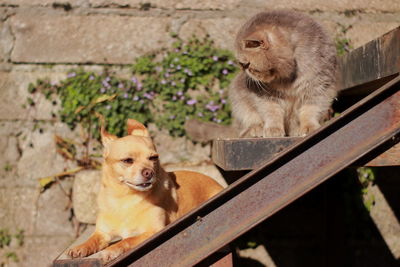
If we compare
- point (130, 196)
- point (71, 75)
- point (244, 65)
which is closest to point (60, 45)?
point (71, 75)

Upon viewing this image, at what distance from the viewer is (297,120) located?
2.70 metres

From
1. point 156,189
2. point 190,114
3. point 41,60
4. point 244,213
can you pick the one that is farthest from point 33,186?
point 244,213

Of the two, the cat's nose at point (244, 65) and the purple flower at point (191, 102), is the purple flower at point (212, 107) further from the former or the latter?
the cat's nose at point (244, 65)

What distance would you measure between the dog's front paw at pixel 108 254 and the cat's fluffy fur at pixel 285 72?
1123 millimetres

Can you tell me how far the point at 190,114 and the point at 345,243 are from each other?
156 cm

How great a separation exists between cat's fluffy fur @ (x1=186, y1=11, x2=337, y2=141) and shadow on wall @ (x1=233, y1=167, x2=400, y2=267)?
90 centimetres

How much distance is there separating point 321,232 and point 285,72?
1551 mm

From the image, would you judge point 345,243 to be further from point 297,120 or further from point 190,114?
point 190,114

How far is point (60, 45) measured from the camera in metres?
3.32

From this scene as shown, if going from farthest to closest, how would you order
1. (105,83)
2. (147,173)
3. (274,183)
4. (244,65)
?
1. (105,83)
2. (244,65)
3. (147,173)
4. (274,183)

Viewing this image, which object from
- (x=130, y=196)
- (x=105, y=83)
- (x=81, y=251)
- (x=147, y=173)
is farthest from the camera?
(x=105, y=83)

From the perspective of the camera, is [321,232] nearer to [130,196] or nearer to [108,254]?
[130,196]

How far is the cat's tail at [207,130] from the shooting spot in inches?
122

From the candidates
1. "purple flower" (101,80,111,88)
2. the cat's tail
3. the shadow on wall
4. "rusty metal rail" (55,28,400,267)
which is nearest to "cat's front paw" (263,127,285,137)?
the cat's tail
